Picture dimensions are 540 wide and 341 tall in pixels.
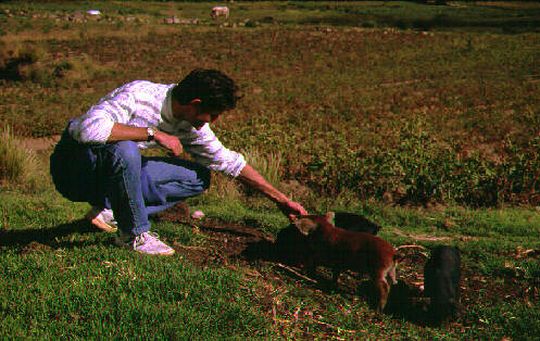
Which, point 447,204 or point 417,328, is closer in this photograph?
point 417,328

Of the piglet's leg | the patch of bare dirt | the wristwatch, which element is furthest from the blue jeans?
the patch of bare dirt

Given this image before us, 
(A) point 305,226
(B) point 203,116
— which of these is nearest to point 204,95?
(B) point 203,116

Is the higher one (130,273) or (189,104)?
(189,104)

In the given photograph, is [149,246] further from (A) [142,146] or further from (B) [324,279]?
(B) [324,279]

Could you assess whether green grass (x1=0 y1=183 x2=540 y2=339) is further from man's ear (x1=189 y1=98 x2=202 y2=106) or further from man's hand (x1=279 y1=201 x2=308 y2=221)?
man's ear (x1=189 y1=98 x2=202 y2=106)

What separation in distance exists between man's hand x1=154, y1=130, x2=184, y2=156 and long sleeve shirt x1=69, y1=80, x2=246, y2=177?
29 cm

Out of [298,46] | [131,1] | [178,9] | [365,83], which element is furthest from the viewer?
[131,1]

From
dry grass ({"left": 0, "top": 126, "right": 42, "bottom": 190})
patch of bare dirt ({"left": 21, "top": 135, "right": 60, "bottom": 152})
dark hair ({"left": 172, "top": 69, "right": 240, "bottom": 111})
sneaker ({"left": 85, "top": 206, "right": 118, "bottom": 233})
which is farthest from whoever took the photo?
patch of bare dirt ({"left": 21, "top": 135, "right": 60, "bottom": 152})

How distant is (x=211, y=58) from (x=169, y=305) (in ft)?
74.1

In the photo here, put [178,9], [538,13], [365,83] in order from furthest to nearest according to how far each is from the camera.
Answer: [178,9], [538,13], [365,83]

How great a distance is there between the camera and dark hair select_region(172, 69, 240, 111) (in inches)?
166

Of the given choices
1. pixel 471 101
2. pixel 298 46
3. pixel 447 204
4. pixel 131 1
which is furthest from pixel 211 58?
pixel 131 1

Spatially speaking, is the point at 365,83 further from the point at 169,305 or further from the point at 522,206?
the point at 169,305

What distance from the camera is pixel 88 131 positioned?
4.15 meters
